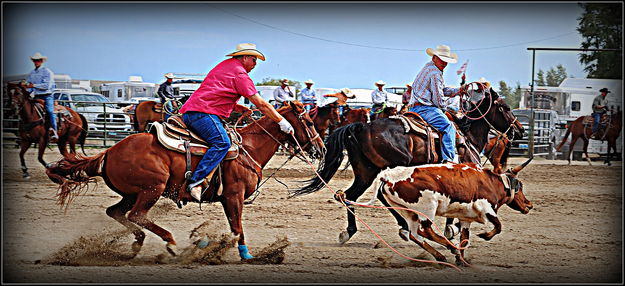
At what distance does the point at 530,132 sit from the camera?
777 inches

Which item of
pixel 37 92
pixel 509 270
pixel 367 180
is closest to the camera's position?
pixel 509 270

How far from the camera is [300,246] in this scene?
6.83 metres

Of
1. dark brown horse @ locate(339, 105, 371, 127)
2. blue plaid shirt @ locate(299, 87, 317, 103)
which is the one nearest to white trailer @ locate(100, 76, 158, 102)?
blue plaid shirt @ locate(299, 87, 317, 103)

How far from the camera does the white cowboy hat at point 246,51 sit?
6.21 meters

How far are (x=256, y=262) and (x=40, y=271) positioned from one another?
6.22 feet

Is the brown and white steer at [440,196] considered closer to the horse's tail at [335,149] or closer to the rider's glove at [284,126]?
the rider's glove at [284,126]

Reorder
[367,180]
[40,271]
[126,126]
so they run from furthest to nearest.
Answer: [126,126], [367,180], [40,271]

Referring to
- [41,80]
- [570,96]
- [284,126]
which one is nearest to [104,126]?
[41,80]

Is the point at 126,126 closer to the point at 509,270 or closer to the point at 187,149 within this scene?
the point at 187,149

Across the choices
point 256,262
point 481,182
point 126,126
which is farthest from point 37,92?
point 481,182

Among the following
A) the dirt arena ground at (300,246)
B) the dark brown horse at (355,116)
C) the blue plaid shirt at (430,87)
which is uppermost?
the blue plaid shirt at (430,87)

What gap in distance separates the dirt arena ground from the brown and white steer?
1.06ft

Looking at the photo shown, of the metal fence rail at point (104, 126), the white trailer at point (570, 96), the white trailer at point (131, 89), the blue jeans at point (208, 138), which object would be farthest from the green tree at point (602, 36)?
the white trailer at point (131, 89)

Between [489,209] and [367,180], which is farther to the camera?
[367,180]
